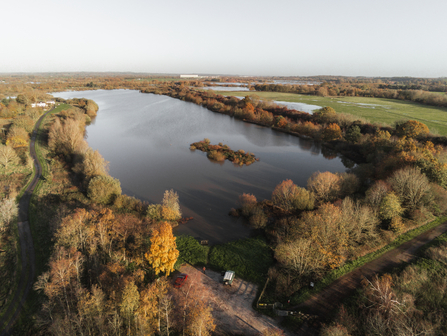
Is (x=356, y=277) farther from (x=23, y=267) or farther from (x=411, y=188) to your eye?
(x=23, y=267)

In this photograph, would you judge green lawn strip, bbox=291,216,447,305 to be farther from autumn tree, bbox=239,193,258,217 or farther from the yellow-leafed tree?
autumn tree, bbox=239,193,258,217

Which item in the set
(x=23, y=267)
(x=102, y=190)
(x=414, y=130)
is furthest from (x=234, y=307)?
(x=414, y=130)

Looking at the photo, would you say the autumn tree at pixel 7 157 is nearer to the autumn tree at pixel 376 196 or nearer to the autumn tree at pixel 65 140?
the autumn tree at pixel 65 140

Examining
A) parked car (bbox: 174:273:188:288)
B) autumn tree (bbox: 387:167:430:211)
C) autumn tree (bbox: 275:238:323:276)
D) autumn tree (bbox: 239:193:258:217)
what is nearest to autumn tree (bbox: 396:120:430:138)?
autumn tree (bbox: 387:167:430:211)

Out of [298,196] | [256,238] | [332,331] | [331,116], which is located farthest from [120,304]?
[331,116]

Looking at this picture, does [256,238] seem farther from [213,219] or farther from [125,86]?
[125,86]

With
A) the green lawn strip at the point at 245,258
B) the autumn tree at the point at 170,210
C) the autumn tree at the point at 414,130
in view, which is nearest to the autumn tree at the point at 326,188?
the green lawn strip at the point at 245,258

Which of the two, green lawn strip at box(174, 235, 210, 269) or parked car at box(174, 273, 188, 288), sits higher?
parked car at box(174, 273, 188, 288)
